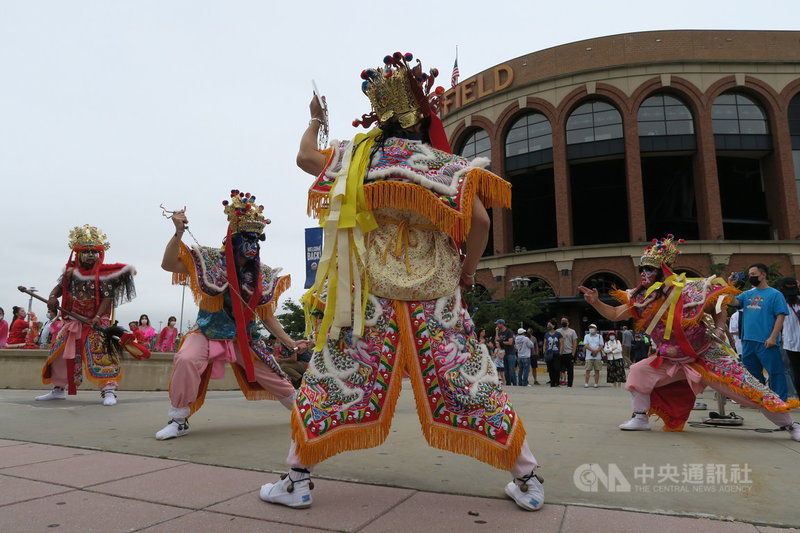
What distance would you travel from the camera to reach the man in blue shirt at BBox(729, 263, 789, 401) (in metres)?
6.01

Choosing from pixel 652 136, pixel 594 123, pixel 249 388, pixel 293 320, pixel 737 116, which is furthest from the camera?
pixel 594 123

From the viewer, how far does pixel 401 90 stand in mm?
2779

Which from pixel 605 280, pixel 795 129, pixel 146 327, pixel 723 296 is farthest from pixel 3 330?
pixel 795 129

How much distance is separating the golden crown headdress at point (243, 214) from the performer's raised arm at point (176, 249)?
19.8 inches

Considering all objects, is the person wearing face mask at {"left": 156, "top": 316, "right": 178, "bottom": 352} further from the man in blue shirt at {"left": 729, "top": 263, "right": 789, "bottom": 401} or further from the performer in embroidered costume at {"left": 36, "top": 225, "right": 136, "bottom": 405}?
the man in blue shirt at {"left": 729, "top": 263, "right": 789, "bottom": 401}

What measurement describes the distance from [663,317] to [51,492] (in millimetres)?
4930

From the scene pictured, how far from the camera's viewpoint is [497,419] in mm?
2381

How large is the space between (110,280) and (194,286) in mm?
2914

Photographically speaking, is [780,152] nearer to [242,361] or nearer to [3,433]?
[242,361]

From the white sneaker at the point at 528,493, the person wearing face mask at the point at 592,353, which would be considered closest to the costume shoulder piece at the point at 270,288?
the white sneaker at the point at 528,493

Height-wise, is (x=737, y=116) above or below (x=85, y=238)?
above

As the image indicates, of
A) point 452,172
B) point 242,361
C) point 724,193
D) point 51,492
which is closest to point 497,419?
point 452,172

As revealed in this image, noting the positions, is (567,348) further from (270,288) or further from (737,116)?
(737,116)

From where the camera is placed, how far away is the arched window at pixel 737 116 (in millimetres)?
26469
